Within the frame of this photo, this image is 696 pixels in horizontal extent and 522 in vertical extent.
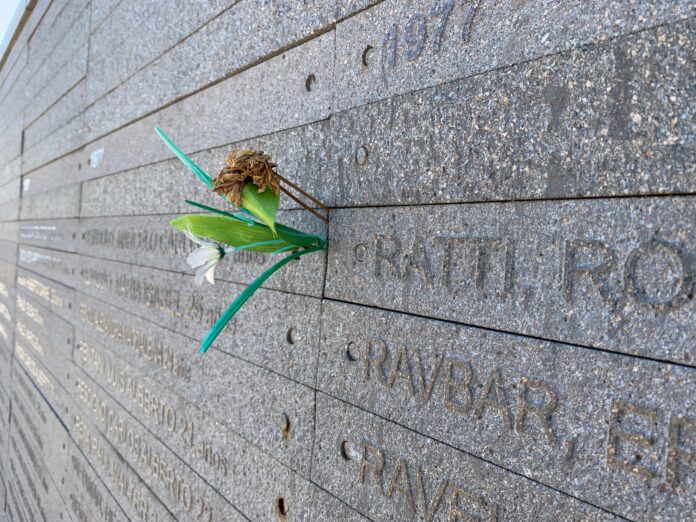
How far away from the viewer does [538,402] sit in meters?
1.78

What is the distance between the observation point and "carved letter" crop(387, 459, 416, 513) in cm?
223

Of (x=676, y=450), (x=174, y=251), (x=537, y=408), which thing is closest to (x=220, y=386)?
(x=174, y=251)

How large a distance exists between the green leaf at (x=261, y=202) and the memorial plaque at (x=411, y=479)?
0.80 meters

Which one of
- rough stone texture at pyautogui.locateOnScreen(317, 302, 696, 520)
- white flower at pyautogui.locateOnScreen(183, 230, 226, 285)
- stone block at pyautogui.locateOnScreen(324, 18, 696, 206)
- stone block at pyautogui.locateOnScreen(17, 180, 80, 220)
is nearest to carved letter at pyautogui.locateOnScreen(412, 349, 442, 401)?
rough stone texture at pyautogui.locateOnScreen(317, 302, 696, 520)

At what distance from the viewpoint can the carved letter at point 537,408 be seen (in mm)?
1752

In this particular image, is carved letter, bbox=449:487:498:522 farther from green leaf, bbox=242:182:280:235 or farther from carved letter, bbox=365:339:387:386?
green leaf, bbox=242:182:280:235

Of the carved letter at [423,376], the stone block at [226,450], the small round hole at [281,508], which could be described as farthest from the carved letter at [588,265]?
the small round hole at [281,508]

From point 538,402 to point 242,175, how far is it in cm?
124

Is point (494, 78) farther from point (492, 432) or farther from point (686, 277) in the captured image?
point (492, 432)

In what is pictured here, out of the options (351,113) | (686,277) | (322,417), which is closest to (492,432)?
(686,277)

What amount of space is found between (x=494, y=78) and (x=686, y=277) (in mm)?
815

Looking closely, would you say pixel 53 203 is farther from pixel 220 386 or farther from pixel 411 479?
pixel 411 479

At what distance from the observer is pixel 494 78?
6.42 feet

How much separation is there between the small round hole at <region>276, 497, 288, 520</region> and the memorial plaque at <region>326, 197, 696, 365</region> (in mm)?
1118
